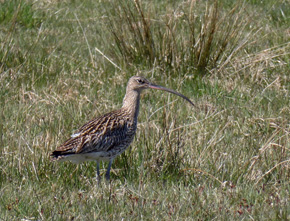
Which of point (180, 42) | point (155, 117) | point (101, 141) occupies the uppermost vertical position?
point (101, 141)

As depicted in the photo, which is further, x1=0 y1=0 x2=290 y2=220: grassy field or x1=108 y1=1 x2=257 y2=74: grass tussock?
x1=108 y1=1 x2=257 y2=74: grass tussock

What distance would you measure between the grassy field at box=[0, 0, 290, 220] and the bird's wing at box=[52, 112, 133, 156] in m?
0.20

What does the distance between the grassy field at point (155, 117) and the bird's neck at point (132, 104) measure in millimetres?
202

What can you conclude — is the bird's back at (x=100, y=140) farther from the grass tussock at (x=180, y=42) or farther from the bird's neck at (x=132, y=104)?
the grass tussock at (x=180, y=42)

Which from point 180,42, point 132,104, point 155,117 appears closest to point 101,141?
point 132,104

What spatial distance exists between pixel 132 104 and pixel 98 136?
65 cm

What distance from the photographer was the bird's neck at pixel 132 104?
19.1ft

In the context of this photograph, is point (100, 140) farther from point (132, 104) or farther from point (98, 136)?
point (132, 104)

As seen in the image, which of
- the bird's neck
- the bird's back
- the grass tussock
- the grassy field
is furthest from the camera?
the grass tussock

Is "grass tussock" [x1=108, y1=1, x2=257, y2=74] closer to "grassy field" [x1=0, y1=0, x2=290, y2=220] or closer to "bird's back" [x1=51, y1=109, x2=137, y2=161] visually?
"grassy field" [x1=0, y1=0, x2=290, y2=220]

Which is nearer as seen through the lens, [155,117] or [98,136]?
[98,136]

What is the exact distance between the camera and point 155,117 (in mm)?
6520

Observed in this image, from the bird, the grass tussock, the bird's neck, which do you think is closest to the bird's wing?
the bird

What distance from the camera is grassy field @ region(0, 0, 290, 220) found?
4.55m
